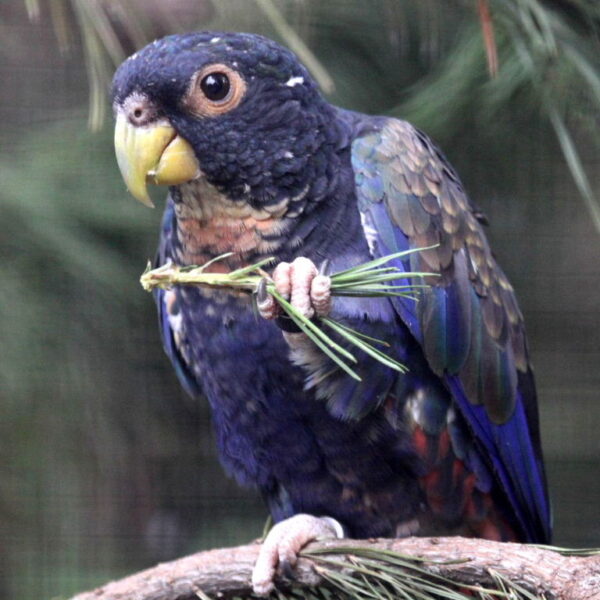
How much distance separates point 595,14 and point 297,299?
703mm

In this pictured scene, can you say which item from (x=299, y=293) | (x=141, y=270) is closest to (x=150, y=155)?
(x=299, y=293)

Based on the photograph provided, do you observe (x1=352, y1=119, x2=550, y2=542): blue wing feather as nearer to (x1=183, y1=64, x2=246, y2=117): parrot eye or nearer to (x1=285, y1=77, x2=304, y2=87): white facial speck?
(x1=285, y1=77, x2=304, y2=87): white facial speck

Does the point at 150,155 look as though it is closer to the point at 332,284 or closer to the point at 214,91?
the point at 214,91

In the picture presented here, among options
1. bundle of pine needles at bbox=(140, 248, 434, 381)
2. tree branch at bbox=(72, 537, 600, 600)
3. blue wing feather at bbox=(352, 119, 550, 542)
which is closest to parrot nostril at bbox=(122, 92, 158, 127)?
blue wing feather at bbox=(352, 119, 550, 542)

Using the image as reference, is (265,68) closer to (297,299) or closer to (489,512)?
(297,299)

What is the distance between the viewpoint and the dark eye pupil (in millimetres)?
1546

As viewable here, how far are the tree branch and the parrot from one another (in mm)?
42

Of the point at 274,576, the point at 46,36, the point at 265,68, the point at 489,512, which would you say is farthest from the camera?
the point at 46,36

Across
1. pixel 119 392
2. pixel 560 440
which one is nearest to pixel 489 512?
pixel 560 440

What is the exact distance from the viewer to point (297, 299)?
1.13 meters

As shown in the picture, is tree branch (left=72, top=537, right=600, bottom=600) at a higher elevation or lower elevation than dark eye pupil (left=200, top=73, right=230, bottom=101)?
lower

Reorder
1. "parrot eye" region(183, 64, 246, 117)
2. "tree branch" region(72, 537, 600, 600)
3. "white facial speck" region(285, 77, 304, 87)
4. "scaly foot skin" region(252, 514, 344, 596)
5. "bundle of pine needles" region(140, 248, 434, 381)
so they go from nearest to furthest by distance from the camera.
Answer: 1. "bundle of pine needles" region(140, 248, 434, 381)
2. "tree branch" region(72, 537, 600, 600)
3. "scaly foot skin" region(252, 514, 344, 596)
4. "parrot eye" region(183, 64, 246, 117)
5. "white facial speck" region(285, 77, 304, 87)

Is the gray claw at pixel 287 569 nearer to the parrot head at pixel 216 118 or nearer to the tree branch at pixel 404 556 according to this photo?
the tree branch at pixel 404 556

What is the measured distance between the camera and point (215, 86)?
155 cm
